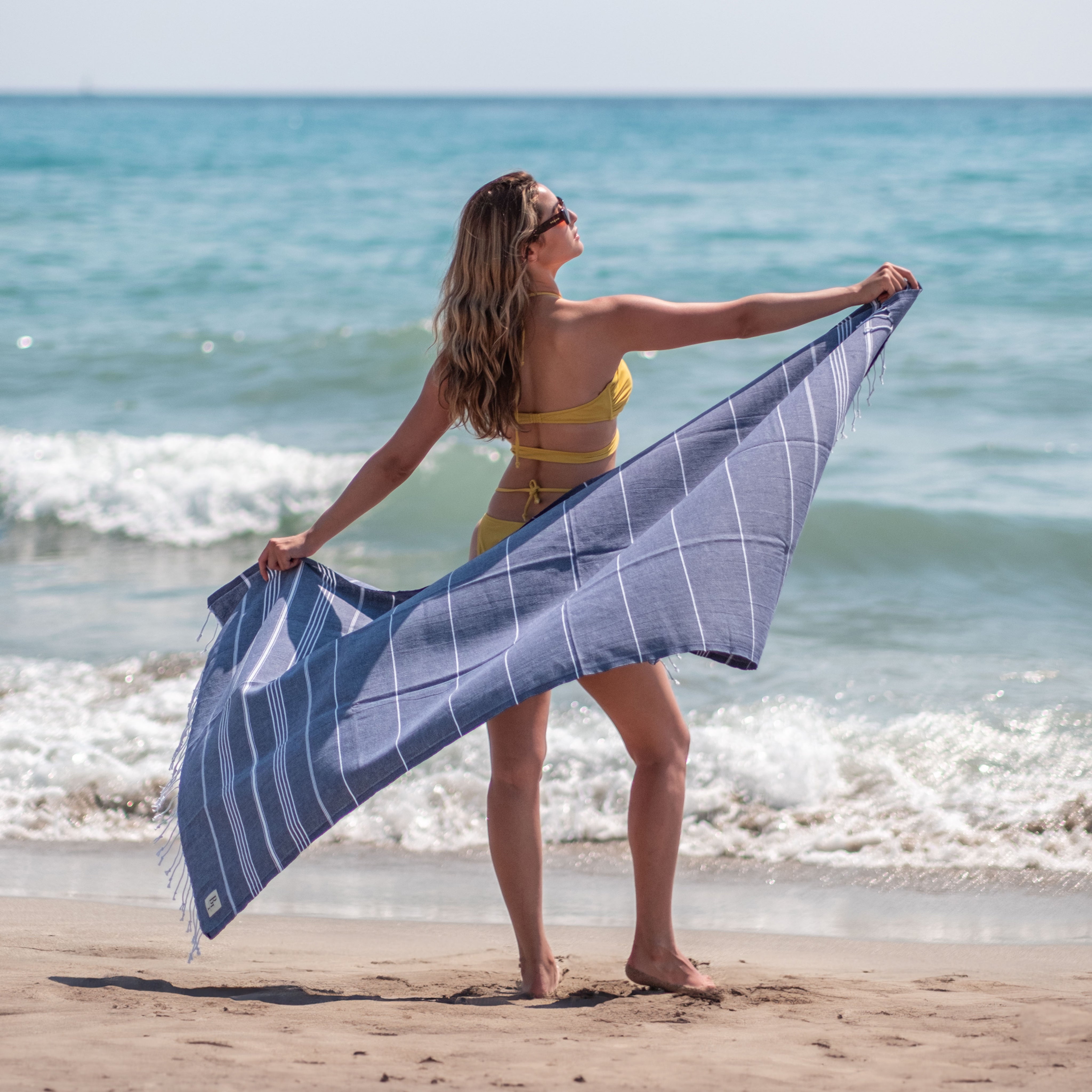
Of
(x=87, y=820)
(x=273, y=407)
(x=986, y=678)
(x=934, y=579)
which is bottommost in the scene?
(x=87, y=820)

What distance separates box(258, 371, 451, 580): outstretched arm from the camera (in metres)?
2.73

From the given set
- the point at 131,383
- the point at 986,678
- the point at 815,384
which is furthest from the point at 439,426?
the point at 131,383

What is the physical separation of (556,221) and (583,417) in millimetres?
438

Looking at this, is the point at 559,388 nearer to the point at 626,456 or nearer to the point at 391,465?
the point at 391,465

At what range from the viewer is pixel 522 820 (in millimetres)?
2672

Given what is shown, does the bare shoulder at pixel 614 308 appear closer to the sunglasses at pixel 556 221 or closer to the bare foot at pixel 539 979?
the sunglasses at pixel 556 221

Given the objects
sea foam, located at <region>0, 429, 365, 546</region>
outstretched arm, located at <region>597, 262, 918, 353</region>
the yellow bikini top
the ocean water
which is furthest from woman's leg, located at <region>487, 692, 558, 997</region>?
sea foam, located at <region>0, 429, 365, 546</region>

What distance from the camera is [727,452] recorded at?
2754 mm

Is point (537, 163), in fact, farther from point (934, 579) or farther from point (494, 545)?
point (494, 545)

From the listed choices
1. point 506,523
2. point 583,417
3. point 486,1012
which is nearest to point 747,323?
point 583,417

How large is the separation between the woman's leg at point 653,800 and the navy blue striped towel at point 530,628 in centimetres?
16

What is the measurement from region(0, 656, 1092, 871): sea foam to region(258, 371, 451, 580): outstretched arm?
1766mm

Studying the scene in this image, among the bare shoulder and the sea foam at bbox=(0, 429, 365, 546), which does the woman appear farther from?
the sea foam at bbox=(0, 429, 365, 546)

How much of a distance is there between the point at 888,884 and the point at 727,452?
1.85 meters
